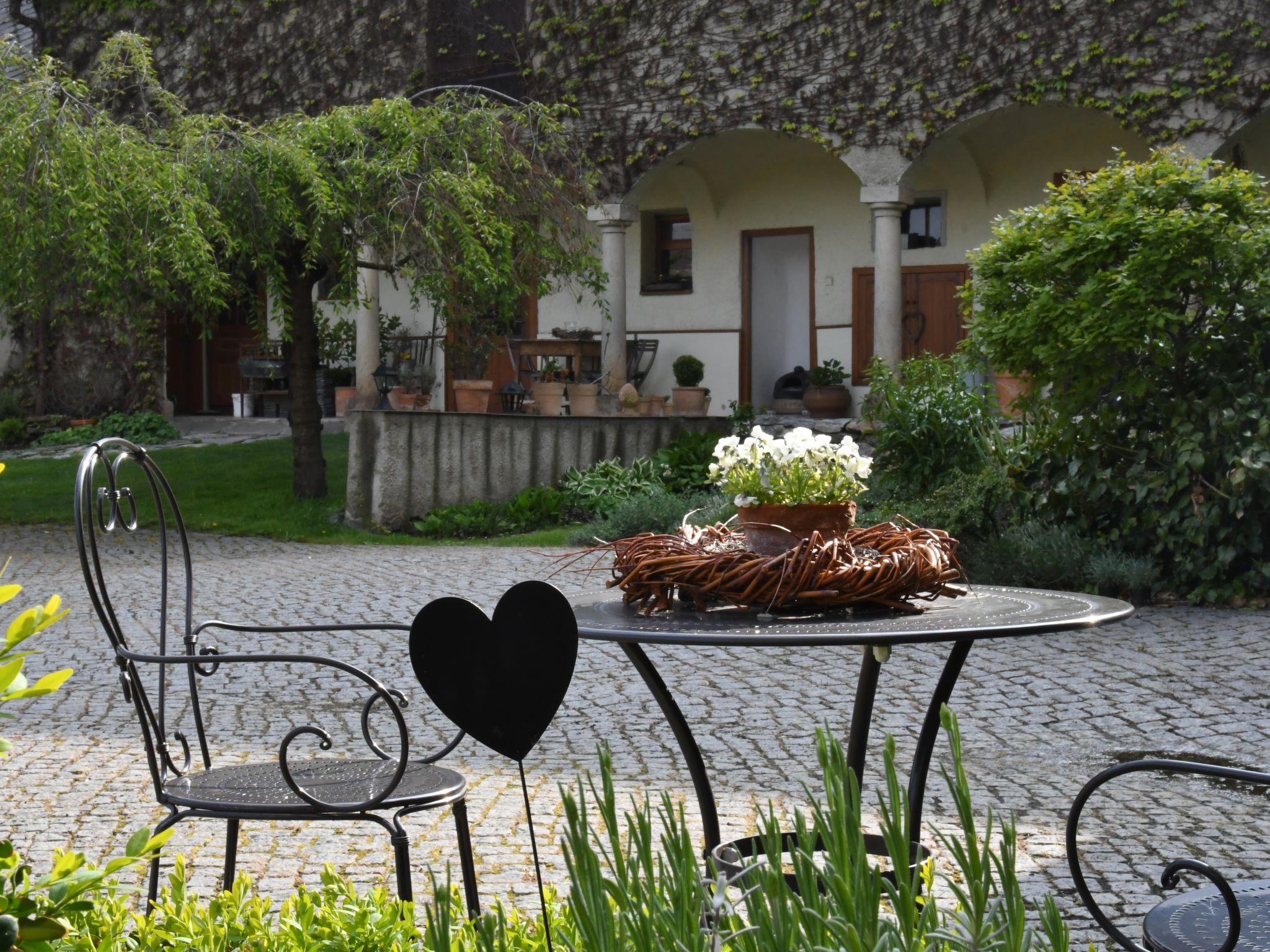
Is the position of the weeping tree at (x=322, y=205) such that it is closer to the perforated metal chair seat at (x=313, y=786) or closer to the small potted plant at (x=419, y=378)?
the small potted plant at (x=419, y=378)

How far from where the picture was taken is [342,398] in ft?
61.5

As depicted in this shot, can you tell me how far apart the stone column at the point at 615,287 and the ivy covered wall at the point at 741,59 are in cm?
31

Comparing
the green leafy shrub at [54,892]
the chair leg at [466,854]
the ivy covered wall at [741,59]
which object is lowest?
the chair leg at [466,854]

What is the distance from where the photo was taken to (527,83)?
16.5 metres

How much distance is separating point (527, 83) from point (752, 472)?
47.9ft

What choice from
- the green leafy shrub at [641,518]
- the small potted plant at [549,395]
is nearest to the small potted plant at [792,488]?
the green leafy shrub at [641,518]

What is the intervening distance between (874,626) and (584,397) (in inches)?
525

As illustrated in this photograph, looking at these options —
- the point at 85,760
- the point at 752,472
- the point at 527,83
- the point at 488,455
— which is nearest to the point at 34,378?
the point at 527,83

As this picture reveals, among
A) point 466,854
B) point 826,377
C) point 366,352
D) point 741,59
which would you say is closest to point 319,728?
point 466,854

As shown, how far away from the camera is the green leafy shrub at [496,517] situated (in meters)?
11.8

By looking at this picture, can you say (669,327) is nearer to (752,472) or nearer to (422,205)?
(422,205)

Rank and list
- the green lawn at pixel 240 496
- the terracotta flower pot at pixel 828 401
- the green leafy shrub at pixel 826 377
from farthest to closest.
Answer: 1. the green leafy shrub at pixel 826 377
2. the terracotta flower pot at pixel 828 401
3. the green lawn at pixel 240 496

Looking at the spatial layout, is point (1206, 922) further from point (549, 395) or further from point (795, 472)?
point (549, 395)

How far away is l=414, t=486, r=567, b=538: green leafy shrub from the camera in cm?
1181
